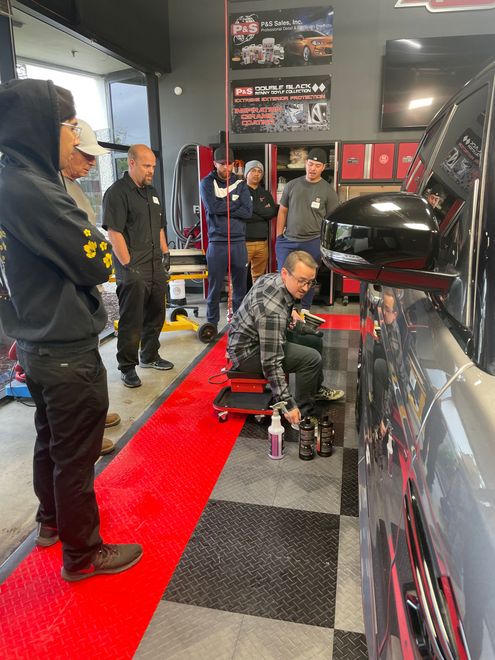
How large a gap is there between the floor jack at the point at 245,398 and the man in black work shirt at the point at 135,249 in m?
0.88

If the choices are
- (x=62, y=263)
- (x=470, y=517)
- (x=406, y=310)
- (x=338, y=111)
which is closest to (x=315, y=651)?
(x=406, y=310)

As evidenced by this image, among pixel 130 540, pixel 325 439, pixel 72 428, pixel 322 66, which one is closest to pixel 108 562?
pixel 130 540

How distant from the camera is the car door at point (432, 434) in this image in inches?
22.4

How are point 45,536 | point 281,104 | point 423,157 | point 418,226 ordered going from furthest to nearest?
point 281,104 → point 45,536 → point 423,157 → point 418,226

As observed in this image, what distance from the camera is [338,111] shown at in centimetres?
584

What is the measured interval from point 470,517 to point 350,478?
1.89 metres

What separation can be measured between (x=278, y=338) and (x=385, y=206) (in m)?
1.70

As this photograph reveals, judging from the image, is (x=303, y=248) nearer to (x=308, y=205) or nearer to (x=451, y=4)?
(x=308, y=205)

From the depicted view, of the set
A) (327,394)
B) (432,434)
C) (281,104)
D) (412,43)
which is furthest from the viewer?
(281,104)

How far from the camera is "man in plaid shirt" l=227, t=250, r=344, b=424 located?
8.14 feet

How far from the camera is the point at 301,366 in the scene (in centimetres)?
280

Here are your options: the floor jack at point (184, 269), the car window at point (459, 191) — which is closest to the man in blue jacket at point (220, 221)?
the floor jack at point (184, 269)

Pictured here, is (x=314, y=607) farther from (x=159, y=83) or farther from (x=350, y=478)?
(x=159, y=83)

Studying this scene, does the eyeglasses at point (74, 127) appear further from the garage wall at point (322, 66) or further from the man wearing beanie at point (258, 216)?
the garage wall at point (322, 66)
